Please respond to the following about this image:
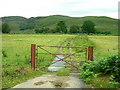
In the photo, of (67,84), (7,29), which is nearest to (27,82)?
(67,84)

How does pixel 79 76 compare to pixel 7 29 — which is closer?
pixel 79 76

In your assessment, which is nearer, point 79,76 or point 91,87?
point 91,87

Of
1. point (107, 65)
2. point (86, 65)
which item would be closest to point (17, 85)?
point (86, 65)

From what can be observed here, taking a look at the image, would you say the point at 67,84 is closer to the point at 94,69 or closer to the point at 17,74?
the point at 94,69

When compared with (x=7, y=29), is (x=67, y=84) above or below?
below

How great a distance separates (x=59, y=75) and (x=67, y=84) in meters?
1.78

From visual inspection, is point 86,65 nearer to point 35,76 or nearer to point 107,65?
point 107,65

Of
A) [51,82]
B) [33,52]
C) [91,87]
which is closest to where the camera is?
[91,87]

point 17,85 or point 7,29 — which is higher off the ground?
point 7,29

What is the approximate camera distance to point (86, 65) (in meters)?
10.7

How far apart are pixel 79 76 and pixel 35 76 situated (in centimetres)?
271

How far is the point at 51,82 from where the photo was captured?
29.9ft

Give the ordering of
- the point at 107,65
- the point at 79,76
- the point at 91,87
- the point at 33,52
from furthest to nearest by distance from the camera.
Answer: the point at 33,52 → the point at 79,76 → the point at 107,65 → the point at 91,87

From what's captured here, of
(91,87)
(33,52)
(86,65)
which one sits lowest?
(91,87)
